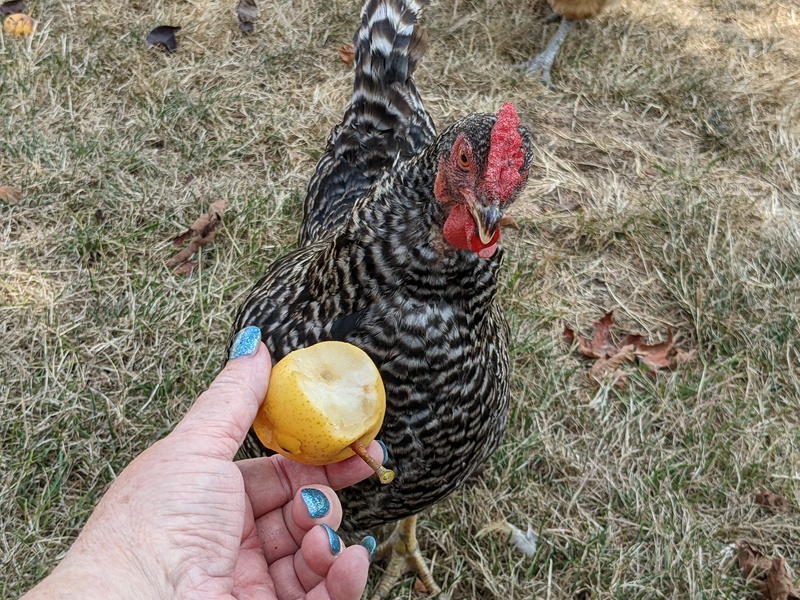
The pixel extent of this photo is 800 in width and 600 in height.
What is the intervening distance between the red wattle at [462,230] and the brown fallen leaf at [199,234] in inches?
90.1

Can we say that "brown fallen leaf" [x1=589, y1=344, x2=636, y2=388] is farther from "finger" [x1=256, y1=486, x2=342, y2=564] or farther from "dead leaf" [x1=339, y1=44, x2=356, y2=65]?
"dead leaf" [x1=339, y1=44, x2=356, y2=65]

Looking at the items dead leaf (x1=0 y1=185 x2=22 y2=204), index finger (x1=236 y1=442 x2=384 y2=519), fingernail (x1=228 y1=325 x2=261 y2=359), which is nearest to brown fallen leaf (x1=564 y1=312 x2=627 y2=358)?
index finger (x1=236 y1=442 x2=384 y2=519)

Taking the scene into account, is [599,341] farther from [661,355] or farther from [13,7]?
[13,7]

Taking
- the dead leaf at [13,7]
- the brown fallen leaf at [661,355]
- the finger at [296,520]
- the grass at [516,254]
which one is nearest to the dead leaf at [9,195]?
the grass at [516,254]

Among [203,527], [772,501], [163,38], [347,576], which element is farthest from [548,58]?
[203,527]

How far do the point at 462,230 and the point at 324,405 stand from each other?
1.78ft

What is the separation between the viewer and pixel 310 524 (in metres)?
1.79

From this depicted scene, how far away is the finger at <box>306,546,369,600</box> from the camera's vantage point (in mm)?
1678

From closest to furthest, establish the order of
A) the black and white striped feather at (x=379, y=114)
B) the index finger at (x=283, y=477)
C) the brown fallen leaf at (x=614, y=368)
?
1. the index finger at (x=283, y=477)
2. the black and white striped feather at (x=379, y=114)
3. the brown fallen leaf at (x=614, y=368)

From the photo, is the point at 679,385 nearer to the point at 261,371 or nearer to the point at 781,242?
the point at 781,242

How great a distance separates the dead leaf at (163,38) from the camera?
177 inches

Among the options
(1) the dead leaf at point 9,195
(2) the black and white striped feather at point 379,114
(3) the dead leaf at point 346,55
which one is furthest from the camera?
(3) the dead leaf at point 346,55

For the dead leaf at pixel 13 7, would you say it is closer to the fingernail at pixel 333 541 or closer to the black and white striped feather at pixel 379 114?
the black and white striped feather at pixel 379 114

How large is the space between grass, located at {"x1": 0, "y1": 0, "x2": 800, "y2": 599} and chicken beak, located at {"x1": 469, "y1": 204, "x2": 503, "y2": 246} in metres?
1.68
